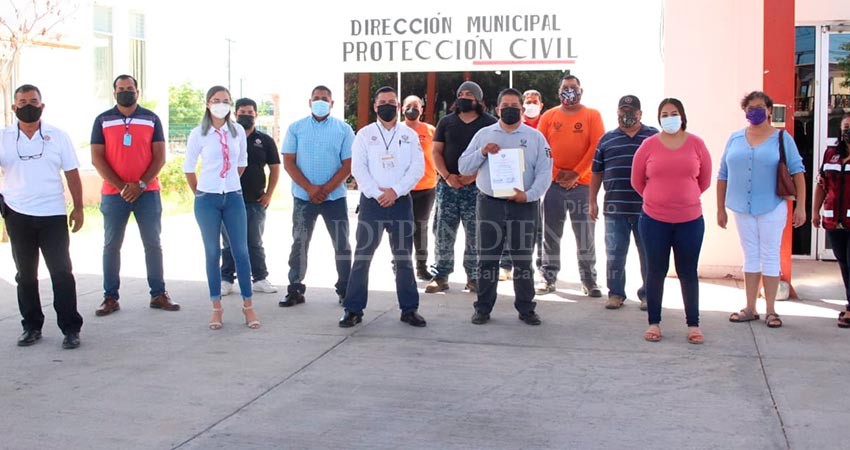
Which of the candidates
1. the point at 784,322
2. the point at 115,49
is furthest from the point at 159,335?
the point at 115,49

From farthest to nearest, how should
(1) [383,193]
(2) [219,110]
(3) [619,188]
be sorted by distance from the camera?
(3) [619,188]
(2) [219,110]
(1) [383,193]

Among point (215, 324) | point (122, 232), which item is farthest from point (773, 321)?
point (122, 232)

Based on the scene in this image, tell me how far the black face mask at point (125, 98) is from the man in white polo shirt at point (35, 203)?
3.51 feet

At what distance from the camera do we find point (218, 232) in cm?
740

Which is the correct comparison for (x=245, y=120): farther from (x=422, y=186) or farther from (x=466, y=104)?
(x=466, y=104)

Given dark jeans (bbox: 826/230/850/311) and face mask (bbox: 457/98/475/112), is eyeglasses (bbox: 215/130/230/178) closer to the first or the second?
face mask (bbox: 457/98/475/112)

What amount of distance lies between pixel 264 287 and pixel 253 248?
43cm

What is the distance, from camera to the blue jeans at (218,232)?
7359mm

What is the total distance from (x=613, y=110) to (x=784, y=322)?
23.6 ft

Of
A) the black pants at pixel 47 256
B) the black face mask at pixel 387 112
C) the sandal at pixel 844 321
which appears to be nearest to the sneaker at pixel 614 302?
the sandal at pixel 844 321

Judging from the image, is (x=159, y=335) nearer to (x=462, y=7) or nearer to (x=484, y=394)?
(x=484, y=394)

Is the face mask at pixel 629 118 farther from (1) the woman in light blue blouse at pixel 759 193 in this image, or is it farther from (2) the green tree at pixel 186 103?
(2) the green tree at pixel 186 103

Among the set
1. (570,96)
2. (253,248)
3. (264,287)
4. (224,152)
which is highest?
(570,96)

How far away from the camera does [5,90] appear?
13266 mm
